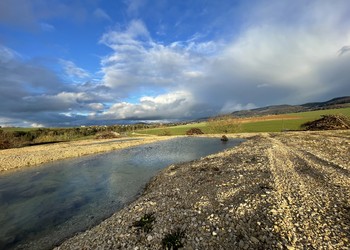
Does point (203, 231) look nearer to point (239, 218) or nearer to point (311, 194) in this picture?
point (239, 218)

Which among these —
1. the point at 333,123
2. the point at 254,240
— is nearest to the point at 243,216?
the point at 254,240

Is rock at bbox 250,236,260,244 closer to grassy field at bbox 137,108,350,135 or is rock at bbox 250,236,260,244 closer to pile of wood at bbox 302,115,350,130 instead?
pile of wood at bbox 302,115,350,130

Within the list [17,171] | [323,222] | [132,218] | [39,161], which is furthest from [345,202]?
[39,161]

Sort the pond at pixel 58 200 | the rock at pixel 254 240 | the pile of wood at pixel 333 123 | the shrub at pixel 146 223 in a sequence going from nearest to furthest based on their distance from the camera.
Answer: the rock at pixel 254 240
the shrub at pixel 146 223
the pond at pixel 58 200
the pile of wood at pixel 333 123

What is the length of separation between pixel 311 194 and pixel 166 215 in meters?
10.3

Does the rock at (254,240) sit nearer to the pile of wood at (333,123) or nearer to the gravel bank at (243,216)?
the gravel bank at (243,216)

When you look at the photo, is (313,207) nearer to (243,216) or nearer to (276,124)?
(243,216)

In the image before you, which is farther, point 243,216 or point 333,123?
point 333,123

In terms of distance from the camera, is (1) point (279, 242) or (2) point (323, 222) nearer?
(1) point (279, 242)

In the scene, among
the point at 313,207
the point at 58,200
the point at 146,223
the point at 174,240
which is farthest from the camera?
the point at 58,200

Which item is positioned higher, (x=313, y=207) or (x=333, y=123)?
(x=313, y=207)

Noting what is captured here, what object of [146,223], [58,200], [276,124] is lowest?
[276,124]

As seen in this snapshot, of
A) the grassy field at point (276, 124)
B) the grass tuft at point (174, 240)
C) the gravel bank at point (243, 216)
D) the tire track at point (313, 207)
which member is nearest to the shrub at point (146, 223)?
the gravel bank at point (243, 216)

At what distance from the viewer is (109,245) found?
1150 cm
